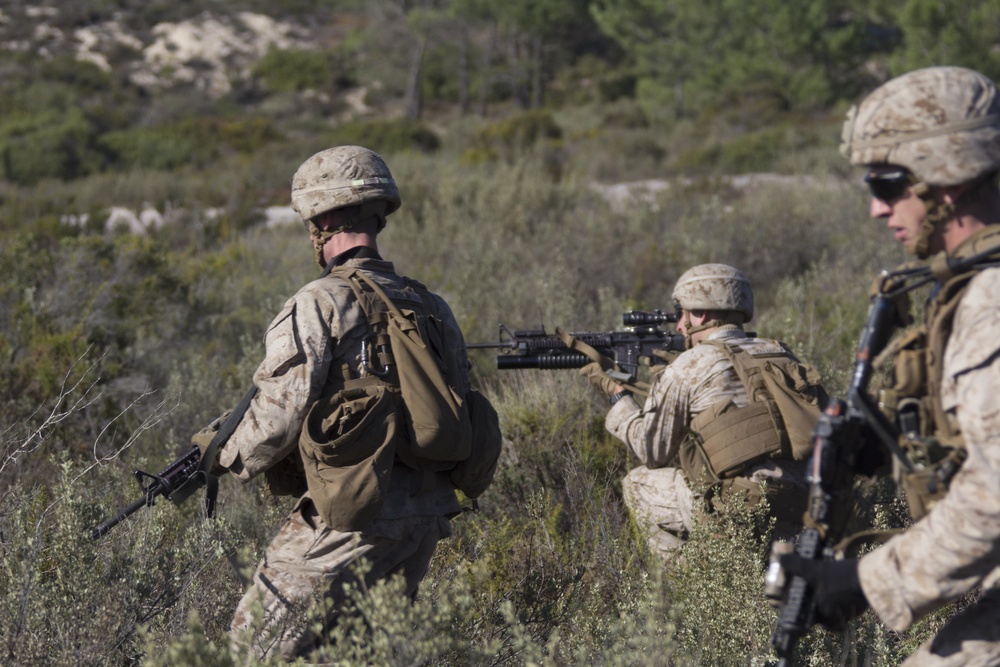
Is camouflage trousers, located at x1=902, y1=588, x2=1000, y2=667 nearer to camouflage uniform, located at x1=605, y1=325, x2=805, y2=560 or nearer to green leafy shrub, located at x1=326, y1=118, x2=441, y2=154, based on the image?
camouflage uniform, located at x1=605, y1=325, x2=805, y2=560

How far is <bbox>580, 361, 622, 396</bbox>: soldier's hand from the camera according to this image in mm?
4988

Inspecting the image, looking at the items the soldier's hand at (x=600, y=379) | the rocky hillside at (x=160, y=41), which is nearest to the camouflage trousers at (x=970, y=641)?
the soldier's hand at (x=600, y=379)

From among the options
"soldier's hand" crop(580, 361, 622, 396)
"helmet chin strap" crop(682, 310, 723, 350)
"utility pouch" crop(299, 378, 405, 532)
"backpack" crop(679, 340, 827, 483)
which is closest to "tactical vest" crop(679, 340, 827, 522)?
"backpack" crop(679, 340, 827, 483)

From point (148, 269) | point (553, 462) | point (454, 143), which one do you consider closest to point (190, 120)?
point (454, 143)

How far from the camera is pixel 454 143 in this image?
2416 cm

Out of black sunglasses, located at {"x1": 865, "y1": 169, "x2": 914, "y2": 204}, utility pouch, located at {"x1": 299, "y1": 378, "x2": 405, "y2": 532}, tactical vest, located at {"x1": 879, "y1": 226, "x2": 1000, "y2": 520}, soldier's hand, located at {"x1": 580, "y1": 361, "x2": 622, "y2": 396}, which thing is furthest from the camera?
soldier's hand, located at {"x1": 580, "y1": 361, "x2": 622, "y2": 396}

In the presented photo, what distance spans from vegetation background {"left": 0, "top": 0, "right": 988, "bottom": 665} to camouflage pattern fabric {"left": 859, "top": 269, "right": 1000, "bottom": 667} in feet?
1.96

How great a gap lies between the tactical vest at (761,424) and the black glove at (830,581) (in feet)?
5.98

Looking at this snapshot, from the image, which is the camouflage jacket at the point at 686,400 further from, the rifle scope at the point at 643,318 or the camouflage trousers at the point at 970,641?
the camouflage trousers at the point at 970,641

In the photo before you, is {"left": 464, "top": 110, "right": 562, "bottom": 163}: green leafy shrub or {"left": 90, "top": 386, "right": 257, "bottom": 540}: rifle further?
{"left": 464, "top": 110, "right": 562, "bottom": 163}: green leafy shrub

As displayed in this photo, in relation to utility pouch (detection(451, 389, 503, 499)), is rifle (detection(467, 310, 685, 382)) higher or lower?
lower

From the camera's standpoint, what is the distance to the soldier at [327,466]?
3.01 metres

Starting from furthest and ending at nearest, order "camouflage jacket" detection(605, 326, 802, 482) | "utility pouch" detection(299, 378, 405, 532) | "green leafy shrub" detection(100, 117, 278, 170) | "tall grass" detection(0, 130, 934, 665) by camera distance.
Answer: "green leafy shrub" detection(100, 117, 278, 170)
"camouflage jacket" detection(605, 326, 802, 482)
"tall grass" detection(0, 130, 934, 665)
"utility pouch" detection(299, 378, 405, 532)

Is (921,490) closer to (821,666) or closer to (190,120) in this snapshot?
(821,666)
